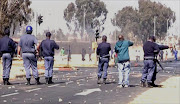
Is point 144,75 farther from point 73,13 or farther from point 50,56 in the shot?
point 73,13

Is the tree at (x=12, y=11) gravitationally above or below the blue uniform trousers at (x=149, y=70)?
above

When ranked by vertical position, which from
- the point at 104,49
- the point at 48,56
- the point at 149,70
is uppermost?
the point at 104,49

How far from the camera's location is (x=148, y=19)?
128 m

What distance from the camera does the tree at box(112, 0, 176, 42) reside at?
12812 cm

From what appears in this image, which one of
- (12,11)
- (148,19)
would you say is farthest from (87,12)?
(12,11)

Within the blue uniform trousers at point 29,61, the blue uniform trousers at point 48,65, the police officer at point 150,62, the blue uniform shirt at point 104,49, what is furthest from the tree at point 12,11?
the police officer at point 150,62

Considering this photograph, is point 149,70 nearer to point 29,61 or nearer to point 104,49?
point 104,49

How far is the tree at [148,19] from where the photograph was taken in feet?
420

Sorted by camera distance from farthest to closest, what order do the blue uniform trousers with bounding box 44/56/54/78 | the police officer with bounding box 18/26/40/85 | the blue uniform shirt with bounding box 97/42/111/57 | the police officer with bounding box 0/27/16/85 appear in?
1. the blue uniform shirt with bounding box 97/42/111/57
2. the blue uniform trousers with bounding box 44/56/54/78
3. the police officer with bounding box 0/27/16/85
4. the police officer with bounding box 18/26/40/85

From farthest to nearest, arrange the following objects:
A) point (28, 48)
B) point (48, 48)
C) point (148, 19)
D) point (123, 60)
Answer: point (148, 19), point (48, 48), point (123, 60), point (28, 48)

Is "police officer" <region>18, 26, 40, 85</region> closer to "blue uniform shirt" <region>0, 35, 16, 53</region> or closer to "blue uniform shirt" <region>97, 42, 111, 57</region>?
"blue uniform shirt" <region>0, 35, 16, 53</region>

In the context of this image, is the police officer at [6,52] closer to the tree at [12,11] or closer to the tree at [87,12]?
the tree at [12,11]

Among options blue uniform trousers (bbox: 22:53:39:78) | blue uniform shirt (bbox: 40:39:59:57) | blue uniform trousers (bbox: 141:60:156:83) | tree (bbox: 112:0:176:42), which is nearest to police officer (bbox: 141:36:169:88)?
blue uniform trousers (bbox: 141:60:156:83)

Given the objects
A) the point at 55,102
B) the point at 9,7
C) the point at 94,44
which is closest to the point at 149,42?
the point at 55,102
